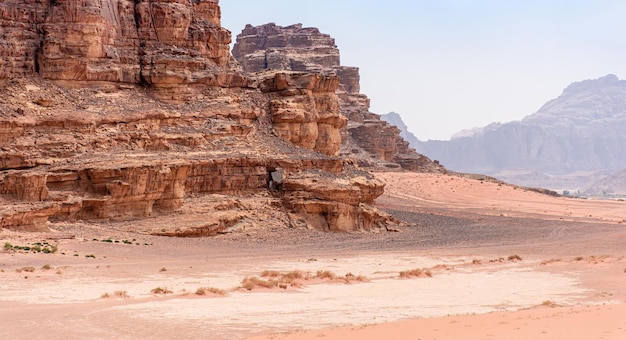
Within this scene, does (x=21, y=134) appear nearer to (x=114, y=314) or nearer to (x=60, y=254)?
(x=60, y=254)

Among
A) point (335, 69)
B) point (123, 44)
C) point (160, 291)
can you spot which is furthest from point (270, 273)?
point (335, 69)

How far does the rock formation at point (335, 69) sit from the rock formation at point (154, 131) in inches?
1498

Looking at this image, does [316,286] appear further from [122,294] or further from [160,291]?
[122,294]

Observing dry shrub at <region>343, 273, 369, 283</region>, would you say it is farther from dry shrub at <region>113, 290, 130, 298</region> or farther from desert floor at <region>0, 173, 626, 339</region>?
dry shrub at <region>113, 290, 130, 298</region>

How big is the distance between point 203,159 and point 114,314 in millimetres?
18585

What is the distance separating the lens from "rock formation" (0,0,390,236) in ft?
103

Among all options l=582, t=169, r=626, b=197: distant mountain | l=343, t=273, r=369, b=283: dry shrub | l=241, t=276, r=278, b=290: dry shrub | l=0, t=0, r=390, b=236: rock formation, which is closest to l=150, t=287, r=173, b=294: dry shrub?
l=241, t=276, r=278, b=290: dry shrub

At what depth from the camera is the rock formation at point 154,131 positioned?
31.5m

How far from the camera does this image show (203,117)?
37.3m

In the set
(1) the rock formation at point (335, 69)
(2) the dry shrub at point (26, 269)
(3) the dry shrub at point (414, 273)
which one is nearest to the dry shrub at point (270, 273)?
(3) the dry shrub at point (414, 273)

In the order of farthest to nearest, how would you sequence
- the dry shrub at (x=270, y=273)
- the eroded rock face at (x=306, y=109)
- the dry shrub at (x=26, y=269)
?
the eroded rock face at (x=306, y=109) → the dry shrub at (x=270, y=273) → the dry shrub at (x=26, y=269)

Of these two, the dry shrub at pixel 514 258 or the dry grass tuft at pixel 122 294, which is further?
the dry shrub at pixel 514 258

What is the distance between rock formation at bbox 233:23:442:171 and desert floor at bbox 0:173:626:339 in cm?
4306

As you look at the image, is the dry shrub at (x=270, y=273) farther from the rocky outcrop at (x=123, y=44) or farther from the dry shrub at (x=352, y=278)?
the rocky outcrop at (x=123, y=44)
